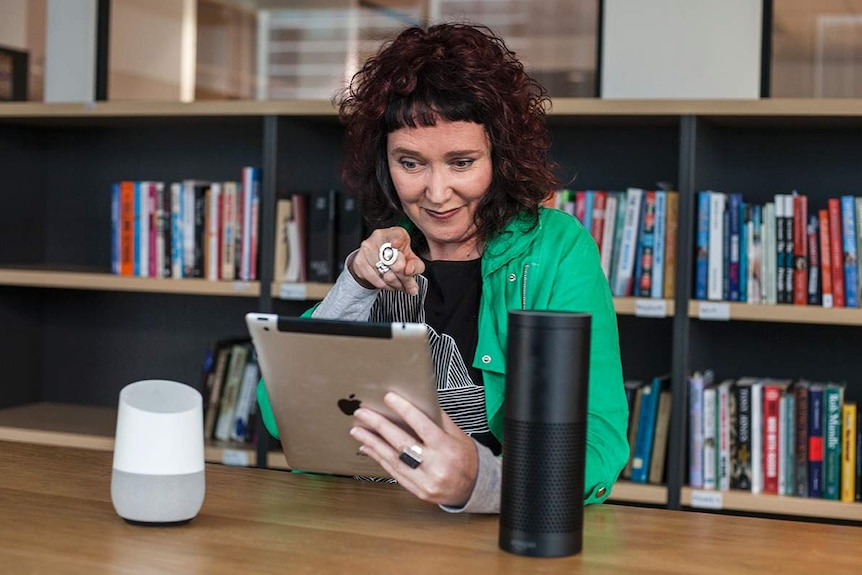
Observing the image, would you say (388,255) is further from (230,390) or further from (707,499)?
(230,390)

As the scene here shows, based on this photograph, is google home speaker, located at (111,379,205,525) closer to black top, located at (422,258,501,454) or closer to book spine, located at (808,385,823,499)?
black top, located at (422,258,501,454)

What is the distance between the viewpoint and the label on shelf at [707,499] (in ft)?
8.40

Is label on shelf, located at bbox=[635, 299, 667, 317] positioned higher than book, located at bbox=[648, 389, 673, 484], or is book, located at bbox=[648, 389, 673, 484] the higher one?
label on shelf, located at bbox=[635, 299, 667, 317]

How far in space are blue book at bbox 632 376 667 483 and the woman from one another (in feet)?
3.42

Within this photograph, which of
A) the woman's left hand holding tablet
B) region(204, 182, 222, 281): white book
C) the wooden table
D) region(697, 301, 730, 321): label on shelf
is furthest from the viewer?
region(204, 182, 222, 281): white book

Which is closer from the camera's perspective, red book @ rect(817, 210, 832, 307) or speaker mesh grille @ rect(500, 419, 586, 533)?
speaker mesh grille @ rect(500, 419, 586, 533)

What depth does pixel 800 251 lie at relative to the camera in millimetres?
2588

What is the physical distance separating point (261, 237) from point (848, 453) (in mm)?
1561

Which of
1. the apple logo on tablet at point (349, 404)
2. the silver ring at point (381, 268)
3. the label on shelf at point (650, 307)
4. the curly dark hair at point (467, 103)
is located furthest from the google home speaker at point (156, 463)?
the label on shelf at point (650, 307)

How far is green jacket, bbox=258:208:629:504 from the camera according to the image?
1.52m

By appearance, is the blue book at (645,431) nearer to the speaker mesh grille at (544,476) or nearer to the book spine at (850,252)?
the book spine at (850,252)

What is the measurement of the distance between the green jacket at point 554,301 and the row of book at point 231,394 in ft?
4.36

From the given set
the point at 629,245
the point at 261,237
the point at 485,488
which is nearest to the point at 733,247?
the point at 629,245

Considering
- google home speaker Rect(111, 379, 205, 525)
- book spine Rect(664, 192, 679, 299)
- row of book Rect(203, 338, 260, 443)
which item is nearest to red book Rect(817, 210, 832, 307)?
book spine Rect(664, 192, 679, 299)
